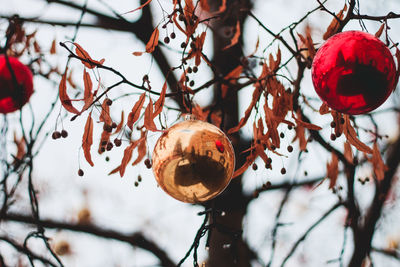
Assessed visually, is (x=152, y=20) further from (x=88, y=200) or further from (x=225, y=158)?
(x=88, y=200)

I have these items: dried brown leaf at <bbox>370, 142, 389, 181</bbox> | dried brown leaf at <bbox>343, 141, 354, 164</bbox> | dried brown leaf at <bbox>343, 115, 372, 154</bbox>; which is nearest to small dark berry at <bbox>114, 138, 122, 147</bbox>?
dried brown leaf at <bbox>343, 115, 372, 154</bbox>

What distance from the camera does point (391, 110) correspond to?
8.43 ft

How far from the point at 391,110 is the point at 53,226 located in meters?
2.27

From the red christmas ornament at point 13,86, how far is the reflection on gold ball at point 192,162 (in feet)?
2.12

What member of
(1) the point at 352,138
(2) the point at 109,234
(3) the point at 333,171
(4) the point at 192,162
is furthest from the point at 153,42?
(2) the point at 109,234

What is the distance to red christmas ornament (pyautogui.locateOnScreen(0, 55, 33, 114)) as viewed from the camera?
1525 mm

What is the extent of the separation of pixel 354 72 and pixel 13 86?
1.19 m

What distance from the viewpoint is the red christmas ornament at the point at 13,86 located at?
1525 millimetres

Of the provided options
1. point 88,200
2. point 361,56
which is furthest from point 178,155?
point 88,200

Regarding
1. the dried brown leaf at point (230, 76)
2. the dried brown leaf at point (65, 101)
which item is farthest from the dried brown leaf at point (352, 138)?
the dried brown leaf at point (65, 101)

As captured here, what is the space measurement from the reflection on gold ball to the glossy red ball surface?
35 cm

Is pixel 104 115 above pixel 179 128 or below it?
above

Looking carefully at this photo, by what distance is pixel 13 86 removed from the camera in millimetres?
1529

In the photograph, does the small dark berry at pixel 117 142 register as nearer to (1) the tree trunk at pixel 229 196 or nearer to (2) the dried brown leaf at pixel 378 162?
(1) the tree trunk at pixel 229 196
